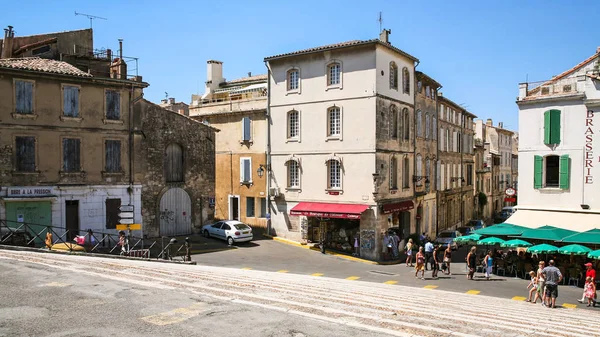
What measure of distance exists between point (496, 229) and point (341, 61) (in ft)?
43.7

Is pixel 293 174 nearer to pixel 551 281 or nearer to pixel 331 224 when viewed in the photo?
pixel 331 224

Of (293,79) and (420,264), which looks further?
(293,79)

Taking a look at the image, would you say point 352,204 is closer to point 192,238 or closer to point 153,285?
point 192,238

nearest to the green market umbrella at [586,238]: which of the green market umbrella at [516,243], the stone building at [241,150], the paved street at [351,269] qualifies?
the green market umbrella at [516,243]

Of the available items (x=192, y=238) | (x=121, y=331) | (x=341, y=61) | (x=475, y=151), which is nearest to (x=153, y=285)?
(x=121, y=331)

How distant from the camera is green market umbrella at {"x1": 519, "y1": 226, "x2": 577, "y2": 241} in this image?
23328 mm

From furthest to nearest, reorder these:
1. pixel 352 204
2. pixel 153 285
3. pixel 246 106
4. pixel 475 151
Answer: pixel 475 151
pixel 246 106
pixel 352 204
pixel 153 285

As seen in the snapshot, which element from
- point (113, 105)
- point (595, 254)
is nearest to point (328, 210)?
point (113, 105)

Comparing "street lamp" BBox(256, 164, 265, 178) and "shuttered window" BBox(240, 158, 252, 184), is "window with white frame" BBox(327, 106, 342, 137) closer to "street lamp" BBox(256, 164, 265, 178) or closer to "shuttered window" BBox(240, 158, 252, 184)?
"street lamp" BBox(256, 164, 265, 178)

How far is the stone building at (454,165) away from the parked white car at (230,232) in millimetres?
17729

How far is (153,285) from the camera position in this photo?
518 inches

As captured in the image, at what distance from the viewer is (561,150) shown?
86.8ft

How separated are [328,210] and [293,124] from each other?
661 centimetres

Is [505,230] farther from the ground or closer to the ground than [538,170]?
closer to the ground
